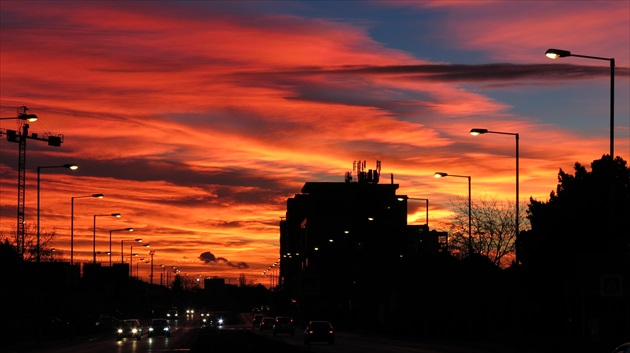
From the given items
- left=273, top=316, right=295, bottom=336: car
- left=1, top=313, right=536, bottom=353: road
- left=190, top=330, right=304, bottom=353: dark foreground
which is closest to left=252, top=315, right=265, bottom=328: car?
left=273, top=316, right=295, bottom=336: car

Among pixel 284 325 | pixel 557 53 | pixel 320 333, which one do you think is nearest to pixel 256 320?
pixel 284 325

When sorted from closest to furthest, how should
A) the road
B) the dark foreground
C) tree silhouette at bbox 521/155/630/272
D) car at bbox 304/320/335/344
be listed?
the road → the dark foreground → car at bbox 304/320/335/344 → tree silhouette at bbox 521/155/630/272

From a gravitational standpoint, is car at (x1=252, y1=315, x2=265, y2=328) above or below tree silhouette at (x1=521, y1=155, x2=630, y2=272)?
below

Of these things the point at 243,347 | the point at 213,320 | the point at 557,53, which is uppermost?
the point at 557,53

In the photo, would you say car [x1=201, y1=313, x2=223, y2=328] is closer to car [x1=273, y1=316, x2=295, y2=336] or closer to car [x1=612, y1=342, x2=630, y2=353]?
car [x1=273, y1=316, x2=295, y2=336]

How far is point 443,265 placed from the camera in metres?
87.4

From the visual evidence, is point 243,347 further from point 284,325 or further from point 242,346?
point 284,325

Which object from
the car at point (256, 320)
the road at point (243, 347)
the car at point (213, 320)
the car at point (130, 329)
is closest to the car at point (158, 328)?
the car at point (130, 329)

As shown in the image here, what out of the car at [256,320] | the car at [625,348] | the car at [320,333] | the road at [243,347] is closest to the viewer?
the car at [625,348]

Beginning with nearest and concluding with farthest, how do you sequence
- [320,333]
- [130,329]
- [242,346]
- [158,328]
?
1. [242,346]
2. [320,333]
3. [130,329]
4. [158,328]

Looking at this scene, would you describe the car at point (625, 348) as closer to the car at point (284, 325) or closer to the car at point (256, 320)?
the car at point (284, 325)

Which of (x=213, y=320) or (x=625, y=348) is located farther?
(x=213, y=320)

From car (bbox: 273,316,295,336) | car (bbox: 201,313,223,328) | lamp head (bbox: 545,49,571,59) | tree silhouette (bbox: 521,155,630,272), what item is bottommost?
car (bbox: 201,313,223,328)

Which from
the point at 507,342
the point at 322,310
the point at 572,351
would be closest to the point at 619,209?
the point at 507,342
